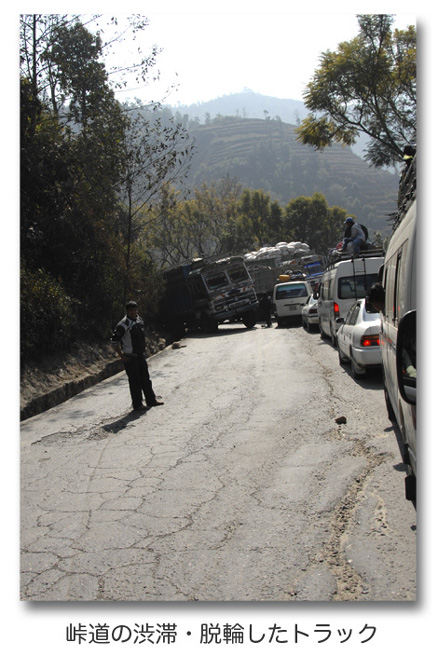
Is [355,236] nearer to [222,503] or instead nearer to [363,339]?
[363,339]

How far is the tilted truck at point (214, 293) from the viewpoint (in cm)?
2834

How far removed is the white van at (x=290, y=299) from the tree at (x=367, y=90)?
7.61 meters

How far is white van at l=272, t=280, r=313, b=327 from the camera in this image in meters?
26.5

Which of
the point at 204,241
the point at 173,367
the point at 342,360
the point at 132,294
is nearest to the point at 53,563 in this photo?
the point at 342,360

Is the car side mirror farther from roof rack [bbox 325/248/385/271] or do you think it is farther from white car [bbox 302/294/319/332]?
white car [bbox 302/294/319/332]

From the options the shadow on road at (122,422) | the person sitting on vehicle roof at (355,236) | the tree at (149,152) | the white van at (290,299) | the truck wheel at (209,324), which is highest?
the tree at (149,152)

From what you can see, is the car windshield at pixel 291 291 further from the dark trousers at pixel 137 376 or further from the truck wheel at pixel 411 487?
the truck wheel at pixel 411 487

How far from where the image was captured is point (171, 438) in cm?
802

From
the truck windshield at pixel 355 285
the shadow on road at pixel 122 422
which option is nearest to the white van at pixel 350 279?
the truck windshield at pixel 355 285

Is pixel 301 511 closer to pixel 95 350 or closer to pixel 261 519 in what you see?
pixel 261 519

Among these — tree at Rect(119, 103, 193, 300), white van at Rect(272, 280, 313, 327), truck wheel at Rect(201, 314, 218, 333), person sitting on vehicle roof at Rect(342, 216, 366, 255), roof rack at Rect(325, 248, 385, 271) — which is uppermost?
tree at Rect(119, 103, 193, 300)

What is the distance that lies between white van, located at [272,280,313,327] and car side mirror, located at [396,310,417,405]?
22839mm

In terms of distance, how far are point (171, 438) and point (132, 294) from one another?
52.8 ft

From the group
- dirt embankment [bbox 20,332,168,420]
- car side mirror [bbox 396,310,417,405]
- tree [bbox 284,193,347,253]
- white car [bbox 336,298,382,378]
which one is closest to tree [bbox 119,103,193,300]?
dirt embankment [bbox 20,332,168,420]
